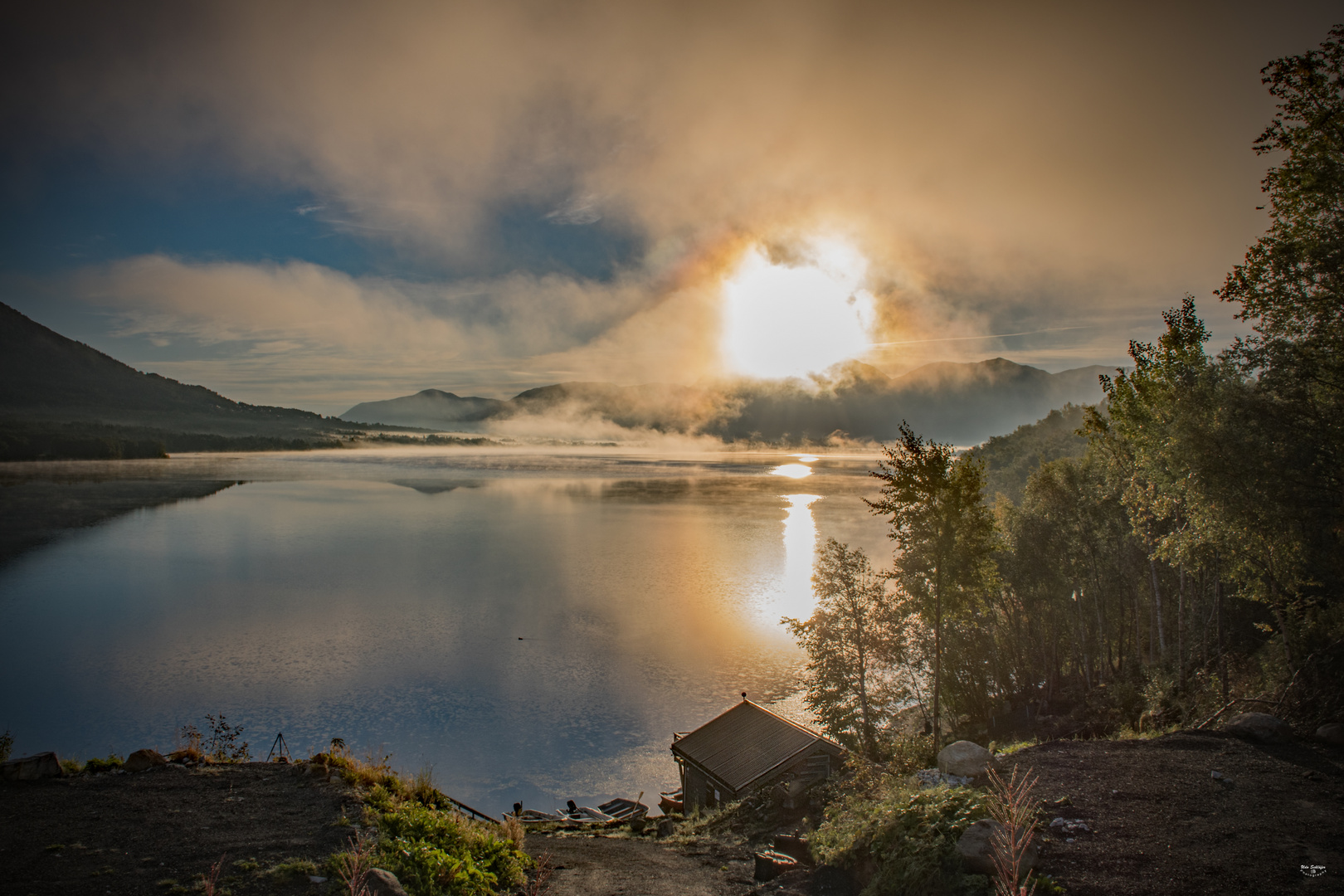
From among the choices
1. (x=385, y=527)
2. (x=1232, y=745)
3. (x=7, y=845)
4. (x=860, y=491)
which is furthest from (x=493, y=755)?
(x=860, y=491)

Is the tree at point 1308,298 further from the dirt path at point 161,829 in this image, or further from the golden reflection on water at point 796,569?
the golden reflection on water at point 796,569

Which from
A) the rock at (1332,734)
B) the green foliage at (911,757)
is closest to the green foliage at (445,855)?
the green foliage at (911,757)

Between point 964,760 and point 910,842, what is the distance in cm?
485

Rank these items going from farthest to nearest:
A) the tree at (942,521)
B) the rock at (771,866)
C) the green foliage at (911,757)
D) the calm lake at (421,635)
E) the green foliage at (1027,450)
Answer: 1. the green foliage at (1027,450)
2. the calm lake at (421,635)
3. the tree at (942,521)
4. the green foliage at (911,757)
5. the rock at (771,866)

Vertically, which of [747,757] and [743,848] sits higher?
[743,848]

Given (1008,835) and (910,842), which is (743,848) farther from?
(1008,835)

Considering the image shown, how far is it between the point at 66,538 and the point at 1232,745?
113m

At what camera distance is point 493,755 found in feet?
94.2

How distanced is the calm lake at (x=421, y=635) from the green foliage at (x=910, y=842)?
18.2 m

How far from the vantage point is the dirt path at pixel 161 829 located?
8.73m

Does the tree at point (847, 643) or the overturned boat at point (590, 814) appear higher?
the tree at point (847, 643)

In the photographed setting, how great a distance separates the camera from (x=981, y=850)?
305 inches

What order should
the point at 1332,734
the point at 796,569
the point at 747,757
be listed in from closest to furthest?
the point at 1332,734 < the point at 747,757 < the point at 796,569

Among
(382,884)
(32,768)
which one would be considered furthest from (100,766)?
(382,884)
